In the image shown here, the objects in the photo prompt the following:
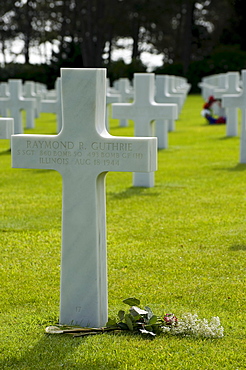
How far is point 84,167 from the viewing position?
4.60 meters

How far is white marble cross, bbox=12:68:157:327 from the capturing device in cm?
454

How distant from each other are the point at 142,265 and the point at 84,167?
6.32ft

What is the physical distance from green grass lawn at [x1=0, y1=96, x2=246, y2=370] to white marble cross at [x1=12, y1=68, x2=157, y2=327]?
0.99 ft

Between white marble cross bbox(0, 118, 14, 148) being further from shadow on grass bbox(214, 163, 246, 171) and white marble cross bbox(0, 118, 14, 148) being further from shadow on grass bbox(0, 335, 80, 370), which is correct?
shadow on grass bbox(214, 163, 246, 171)

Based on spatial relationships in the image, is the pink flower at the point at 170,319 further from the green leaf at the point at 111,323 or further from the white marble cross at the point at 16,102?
the white marble cross at the point at 16,102

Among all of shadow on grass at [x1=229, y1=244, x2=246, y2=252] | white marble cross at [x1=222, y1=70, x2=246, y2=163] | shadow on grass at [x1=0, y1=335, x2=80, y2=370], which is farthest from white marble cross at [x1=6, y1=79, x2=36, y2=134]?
shadow on grass at [x1=0, y1=335, x2=80, y2=370]

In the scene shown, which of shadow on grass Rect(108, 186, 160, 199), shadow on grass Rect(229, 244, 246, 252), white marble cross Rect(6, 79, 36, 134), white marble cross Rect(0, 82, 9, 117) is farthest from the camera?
white marble cross Rect(0, 82, 9, 117)

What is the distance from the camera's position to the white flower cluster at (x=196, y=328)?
14.9 ft

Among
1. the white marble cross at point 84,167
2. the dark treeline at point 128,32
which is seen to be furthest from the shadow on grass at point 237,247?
the dark treeline at point 128,32

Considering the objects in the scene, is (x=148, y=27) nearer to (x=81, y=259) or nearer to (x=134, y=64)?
(x=134, y=64)

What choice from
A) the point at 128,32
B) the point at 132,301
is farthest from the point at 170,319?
the point at 128,32

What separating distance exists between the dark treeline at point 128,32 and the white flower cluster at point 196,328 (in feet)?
126

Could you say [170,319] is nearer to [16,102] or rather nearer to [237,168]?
[237,168]

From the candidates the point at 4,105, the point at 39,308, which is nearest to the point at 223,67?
the point at 4,105
